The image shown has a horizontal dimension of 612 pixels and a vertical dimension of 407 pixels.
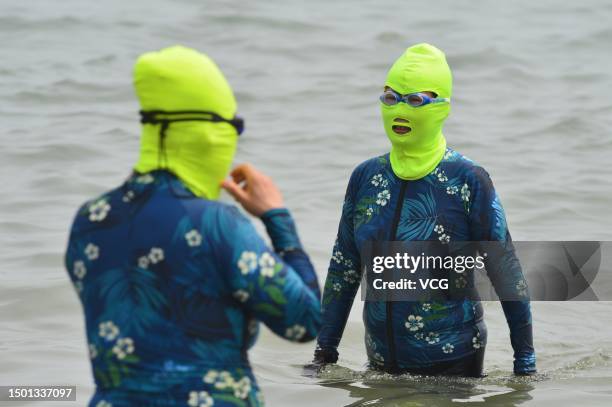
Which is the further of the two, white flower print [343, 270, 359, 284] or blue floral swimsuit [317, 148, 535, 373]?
white flower print [343, 270, 359, 284]

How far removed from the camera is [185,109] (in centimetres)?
298

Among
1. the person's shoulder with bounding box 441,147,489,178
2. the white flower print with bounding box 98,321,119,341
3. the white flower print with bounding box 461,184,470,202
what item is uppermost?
the person's shoulder with bounding box 441,147,489,178

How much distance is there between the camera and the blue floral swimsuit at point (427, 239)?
4.90 metres

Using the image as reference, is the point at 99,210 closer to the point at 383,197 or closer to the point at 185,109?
the point at 185,109

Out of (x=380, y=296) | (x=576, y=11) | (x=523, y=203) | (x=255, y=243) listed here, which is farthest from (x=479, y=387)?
(x=576, y=11)

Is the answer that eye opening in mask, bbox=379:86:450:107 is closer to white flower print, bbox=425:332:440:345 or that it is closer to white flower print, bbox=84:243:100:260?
white flower print, bbox=425:332:440:345

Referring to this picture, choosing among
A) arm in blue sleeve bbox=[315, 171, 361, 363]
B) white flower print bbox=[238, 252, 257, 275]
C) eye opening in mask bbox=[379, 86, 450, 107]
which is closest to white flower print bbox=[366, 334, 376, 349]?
arm in blue sleeve bbox=[315, 171, 361, 363]

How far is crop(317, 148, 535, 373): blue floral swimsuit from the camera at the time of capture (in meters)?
4.90

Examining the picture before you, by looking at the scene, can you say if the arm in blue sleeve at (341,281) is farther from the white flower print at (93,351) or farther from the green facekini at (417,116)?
the white flower print at (93,351)

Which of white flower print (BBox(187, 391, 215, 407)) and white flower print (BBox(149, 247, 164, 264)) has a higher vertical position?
white flower print (BBox(149, 247, 164, 264))

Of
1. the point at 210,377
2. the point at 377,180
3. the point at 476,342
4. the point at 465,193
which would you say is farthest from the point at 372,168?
the point at 210,377

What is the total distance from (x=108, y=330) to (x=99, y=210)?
310 mm

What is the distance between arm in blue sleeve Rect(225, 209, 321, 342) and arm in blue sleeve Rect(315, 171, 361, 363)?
214 centimetres

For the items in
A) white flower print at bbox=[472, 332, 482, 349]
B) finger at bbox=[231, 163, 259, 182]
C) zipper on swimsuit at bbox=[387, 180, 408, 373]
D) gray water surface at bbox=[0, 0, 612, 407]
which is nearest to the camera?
finger at bbox=[231, 163, 259, 182]
